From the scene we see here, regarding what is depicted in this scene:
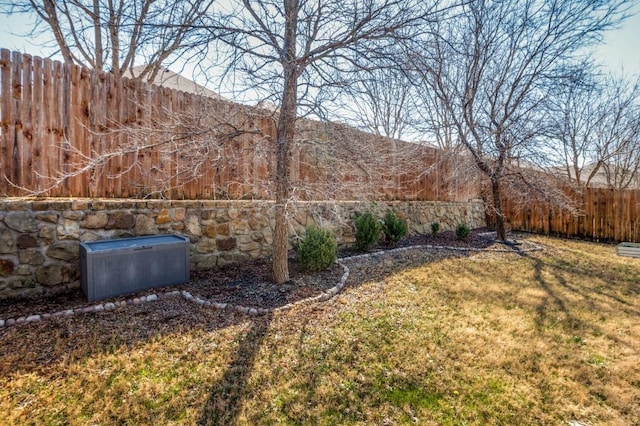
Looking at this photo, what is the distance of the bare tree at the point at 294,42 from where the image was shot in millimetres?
3289

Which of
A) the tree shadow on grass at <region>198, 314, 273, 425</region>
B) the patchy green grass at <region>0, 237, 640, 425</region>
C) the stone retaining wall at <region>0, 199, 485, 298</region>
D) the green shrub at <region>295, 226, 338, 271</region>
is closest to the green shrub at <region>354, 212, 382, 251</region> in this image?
the stone retaining wall at <region>0, 199, 485, 298</region>

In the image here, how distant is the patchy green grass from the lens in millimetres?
1834

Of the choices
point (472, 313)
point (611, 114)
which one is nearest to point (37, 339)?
point (472, 313)

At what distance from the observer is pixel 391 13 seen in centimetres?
333

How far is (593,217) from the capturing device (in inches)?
339

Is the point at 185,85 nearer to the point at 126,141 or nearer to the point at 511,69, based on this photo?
the point at 126,141

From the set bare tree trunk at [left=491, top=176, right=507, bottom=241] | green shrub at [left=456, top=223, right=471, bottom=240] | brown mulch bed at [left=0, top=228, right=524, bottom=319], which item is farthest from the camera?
green shrub at [left=456, top=223, right=471, bottom=240]

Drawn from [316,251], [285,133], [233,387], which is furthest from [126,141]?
[233,387]

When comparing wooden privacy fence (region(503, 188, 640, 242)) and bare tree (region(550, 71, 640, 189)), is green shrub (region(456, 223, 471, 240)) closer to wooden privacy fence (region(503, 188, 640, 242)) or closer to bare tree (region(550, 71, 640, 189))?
wooden privacy fence (region(503, 188, 640, 242))

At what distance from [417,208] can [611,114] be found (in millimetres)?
7744

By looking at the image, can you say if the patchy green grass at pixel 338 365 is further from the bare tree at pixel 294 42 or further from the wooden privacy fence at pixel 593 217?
the wooden privacy fence at pixel 593 217

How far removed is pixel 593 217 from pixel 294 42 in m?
9.77

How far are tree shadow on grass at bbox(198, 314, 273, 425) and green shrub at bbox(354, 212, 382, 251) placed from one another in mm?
3449

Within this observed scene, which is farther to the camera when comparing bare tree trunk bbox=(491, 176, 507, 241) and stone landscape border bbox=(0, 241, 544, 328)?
bare tree trunk bbox=(491, 176, 507, 241)
